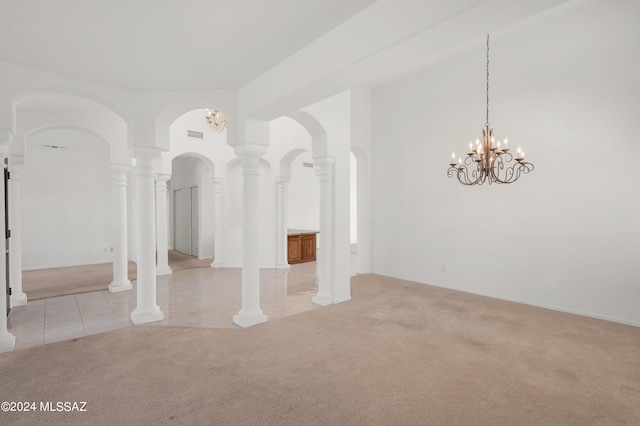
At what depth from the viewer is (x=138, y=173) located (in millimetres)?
4816

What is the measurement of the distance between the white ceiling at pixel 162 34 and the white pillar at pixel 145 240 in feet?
3.70

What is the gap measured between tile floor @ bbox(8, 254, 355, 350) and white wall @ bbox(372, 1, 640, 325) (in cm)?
291

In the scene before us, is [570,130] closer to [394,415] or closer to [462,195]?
[462,195]

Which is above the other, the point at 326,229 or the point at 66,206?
the point at 66,206

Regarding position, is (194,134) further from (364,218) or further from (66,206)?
(364,218)

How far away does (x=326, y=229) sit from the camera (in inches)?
226

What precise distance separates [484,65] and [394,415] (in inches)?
235

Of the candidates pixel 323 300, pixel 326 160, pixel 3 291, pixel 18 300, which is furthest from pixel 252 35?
pixel 18 300

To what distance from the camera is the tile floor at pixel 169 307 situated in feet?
15.0

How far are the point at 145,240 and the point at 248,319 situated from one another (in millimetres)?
1824

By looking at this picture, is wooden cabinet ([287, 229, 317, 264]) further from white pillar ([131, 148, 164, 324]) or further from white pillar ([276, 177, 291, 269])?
white pillar ([131, 148, 164, 324])

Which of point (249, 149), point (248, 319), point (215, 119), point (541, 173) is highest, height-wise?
point (215, 119)

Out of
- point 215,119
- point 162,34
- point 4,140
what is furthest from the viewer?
point 215,119

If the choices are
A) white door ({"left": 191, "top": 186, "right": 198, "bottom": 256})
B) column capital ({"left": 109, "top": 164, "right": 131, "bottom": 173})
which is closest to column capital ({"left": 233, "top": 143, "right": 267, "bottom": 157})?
column capital ({"left": 109, "top": 164, "right": 131, "bottom": 173})
